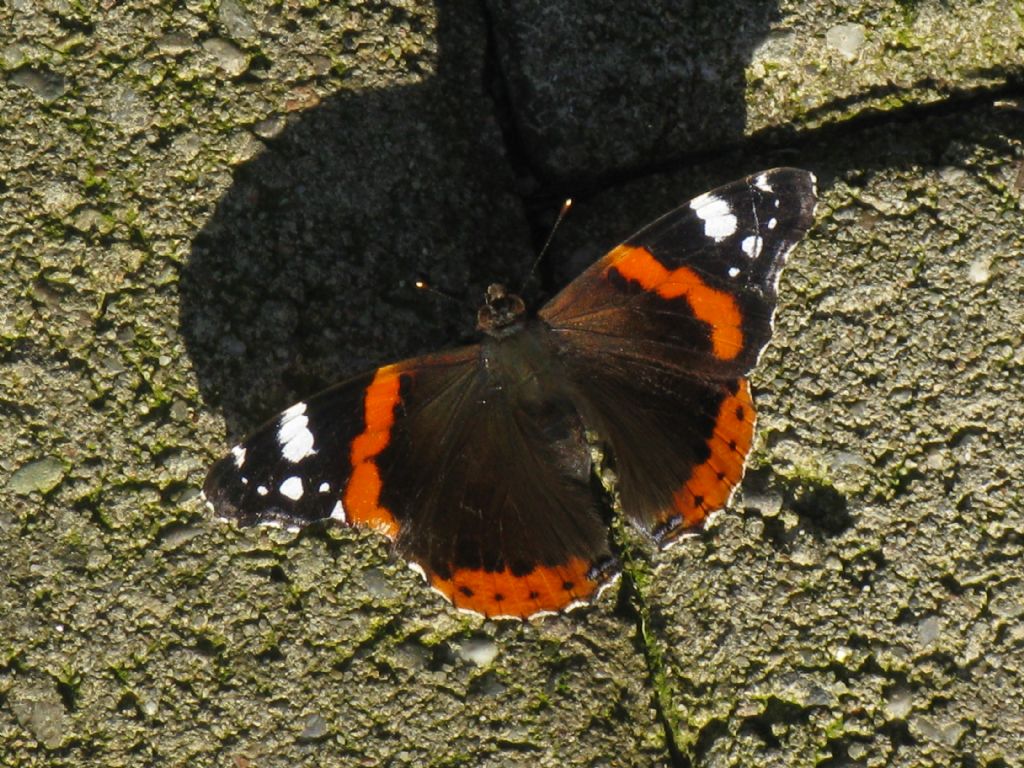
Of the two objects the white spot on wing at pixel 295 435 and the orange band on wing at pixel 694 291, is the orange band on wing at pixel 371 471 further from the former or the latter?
the orange band on wing at pixel 694 291

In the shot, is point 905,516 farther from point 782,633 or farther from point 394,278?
point 394,278

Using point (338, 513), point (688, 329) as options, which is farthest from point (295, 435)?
point (688, 329)

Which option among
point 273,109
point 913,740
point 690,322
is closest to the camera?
point 913,740

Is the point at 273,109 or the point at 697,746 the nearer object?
the point at 697,746

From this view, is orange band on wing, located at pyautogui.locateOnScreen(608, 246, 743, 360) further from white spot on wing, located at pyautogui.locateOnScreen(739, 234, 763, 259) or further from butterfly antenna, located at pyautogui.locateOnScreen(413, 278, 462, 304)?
butterfly antenna, located at pyautogui.locateOnScreen(413, 278, 462, 304)

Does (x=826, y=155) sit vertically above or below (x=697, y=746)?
above

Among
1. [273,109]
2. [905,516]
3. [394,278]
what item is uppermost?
[273,109]

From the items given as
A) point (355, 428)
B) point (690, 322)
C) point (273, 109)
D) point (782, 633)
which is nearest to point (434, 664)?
point (355, 428)

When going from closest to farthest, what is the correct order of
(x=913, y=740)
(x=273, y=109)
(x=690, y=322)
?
(x=913, y=740) < (x=690, y=322) < (x=273, y=109)
